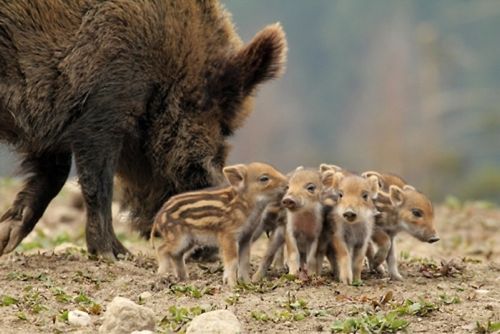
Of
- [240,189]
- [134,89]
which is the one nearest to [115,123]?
[134,89]

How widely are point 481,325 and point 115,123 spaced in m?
3.91

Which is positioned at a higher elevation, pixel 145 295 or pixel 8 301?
pixel 145 295

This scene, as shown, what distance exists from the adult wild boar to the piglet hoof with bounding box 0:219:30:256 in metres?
0.01

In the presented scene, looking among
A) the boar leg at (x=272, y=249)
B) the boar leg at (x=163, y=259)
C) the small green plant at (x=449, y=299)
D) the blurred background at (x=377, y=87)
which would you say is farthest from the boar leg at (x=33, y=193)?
the blurred background at (x=377, y=87)

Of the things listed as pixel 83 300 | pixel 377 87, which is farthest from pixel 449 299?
pixel 377 87

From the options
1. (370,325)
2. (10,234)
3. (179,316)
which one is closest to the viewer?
(370,325)

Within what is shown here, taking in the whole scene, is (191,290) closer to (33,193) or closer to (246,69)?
(33,193)

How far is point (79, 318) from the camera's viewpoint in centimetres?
754

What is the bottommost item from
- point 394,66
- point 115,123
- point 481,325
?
point 481,325

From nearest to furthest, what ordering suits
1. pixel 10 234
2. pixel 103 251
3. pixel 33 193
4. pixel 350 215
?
pixel 350 215 → pixel 103 251 → pixel 10 234 → pixel 33 193

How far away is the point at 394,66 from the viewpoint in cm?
7738

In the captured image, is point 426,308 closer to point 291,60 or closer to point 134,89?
point 134,89

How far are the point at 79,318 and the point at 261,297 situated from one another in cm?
127

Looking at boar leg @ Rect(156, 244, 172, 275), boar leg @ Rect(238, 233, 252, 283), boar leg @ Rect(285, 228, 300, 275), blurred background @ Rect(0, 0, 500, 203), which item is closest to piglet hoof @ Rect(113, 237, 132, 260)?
boar leg @ Rect(156, 244, 172, 275)
